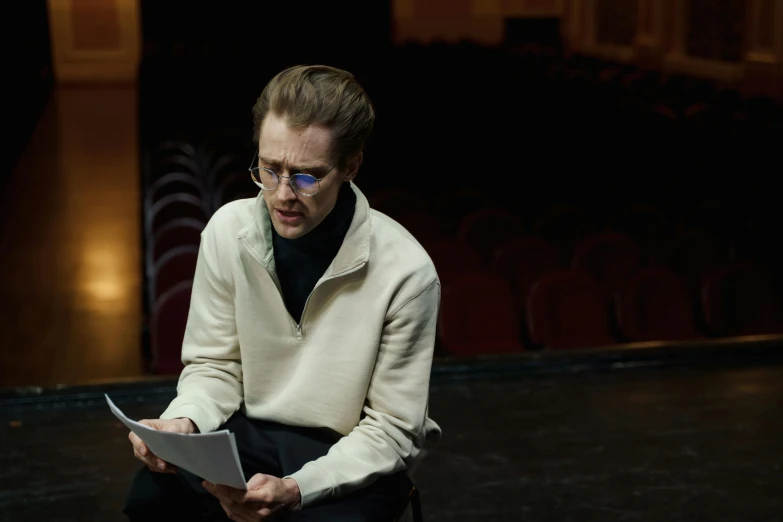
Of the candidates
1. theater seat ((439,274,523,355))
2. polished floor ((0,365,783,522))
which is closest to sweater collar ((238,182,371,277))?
polished floor ((0,365,783,522))

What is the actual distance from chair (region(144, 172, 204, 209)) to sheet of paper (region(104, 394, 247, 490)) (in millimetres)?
3508

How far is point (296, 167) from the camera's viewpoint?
1.47m

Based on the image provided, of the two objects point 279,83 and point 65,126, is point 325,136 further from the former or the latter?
point 65,126

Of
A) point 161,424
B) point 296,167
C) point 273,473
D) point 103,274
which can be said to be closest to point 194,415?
point 161,424

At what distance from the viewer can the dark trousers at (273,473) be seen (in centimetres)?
153

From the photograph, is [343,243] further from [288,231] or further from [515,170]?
Answer: [515,170]

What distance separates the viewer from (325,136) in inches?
57.5

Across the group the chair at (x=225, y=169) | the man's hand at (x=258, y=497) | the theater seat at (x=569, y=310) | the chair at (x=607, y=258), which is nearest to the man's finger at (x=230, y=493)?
the man's hand at (x=258, y=497)

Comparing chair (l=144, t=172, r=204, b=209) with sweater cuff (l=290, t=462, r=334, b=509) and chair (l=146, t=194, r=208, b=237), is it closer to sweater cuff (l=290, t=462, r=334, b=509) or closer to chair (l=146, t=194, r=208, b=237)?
chair (l=146, t=194, r=208, b=237)

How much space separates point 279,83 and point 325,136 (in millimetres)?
102

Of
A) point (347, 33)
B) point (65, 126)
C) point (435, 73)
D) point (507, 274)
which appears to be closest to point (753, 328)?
point (507, 274)

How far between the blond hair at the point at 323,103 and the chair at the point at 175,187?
343 cm

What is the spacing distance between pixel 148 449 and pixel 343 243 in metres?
0.42

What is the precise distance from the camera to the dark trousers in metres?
1.53
